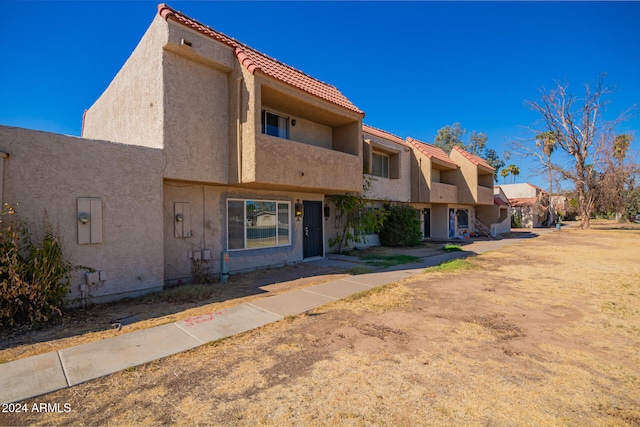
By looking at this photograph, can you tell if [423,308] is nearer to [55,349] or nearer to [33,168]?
[55,349]

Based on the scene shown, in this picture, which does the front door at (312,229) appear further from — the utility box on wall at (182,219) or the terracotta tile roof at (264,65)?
the utility box on wall at (182,219)

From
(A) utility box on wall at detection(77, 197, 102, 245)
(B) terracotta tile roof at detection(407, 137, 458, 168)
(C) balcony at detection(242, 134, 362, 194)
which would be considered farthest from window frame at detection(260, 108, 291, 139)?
(B) terracotta tile roof at detection(407, 137, 458, 168)

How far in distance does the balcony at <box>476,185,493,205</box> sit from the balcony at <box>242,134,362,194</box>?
1651 centimetres

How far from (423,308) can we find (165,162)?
299 inches

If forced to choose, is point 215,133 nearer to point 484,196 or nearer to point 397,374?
point 397,374

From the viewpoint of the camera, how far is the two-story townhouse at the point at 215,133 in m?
8.28

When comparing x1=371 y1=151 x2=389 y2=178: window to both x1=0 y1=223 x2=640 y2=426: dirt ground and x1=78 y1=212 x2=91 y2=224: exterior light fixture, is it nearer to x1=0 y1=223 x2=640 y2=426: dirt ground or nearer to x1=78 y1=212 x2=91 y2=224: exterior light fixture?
x1=0 y1=223 x2=640 y2=426: dirt ground

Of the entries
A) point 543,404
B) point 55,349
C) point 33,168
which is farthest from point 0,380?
point 543,404

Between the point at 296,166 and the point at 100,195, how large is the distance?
17.8 ft

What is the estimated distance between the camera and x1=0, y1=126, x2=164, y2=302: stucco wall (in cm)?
600

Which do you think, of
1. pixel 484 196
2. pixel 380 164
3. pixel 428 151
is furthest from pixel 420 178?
pixel 484 196

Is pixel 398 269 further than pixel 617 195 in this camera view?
No

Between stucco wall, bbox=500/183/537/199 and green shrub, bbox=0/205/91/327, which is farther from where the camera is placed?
stucco wall, bbox=500/183/537/199

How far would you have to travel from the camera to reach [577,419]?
2973mm
